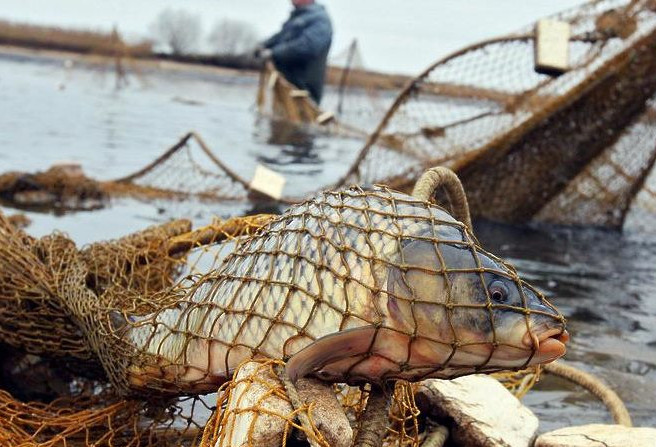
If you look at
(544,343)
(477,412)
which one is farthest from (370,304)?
(477,412)

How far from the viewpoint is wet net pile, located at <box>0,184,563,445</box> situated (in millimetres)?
2424

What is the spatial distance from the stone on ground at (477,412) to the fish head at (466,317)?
96cm

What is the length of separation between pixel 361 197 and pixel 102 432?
1.54m

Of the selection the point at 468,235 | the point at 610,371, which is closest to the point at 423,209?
the point at 468,235

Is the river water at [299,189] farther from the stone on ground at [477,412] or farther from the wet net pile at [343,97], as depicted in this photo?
the stone on ground at [477,412]

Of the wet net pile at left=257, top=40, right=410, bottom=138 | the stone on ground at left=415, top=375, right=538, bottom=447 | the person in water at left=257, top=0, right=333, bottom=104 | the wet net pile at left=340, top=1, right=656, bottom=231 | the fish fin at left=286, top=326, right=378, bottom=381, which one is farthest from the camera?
the wet net pile at left=257, top=40, right=410, bottom=138

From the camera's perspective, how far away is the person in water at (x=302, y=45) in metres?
16.3

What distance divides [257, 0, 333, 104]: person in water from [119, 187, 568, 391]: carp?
1389 cm

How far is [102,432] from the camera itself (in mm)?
3416

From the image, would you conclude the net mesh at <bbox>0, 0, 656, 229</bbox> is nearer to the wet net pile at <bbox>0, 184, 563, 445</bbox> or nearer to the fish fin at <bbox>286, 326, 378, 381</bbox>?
the wet net pile at <bbox>0, 184, 563, 445</bbox>

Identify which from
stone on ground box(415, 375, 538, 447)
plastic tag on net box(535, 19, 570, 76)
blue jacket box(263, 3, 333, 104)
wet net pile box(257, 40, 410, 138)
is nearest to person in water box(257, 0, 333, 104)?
blue jacket box(263, 3, 333, 104)

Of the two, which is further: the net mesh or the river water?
the net mesh

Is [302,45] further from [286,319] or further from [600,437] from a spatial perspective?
[286,319]

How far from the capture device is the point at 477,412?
340 cm
